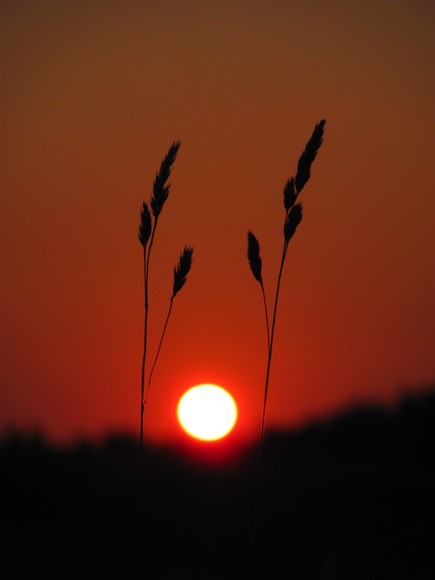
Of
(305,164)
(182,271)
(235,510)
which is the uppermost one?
(305,164)

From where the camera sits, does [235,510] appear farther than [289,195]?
Yes

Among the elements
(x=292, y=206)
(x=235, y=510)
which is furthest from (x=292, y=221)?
(x=235, y=510)

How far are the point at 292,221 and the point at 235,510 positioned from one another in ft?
12.7

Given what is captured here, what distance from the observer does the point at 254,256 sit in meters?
2.08

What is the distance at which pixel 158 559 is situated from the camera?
7.72ft

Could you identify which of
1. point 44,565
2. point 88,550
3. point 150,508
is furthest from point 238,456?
point 150,508

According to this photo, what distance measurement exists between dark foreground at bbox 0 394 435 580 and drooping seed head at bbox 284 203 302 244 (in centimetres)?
72

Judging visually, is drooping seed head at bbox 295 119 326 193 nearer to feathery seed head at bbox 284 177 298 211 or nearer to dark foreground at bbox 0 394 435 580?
feathery seed head at bbox 284 177 298 211

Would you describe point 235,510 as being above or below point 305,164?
below

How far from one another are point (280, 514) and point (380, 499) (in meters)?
0.77

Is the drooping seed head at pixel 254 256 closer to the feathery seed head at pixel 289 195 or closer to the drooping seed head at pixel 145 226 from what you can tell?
the feathery seed head at pixel 289 195

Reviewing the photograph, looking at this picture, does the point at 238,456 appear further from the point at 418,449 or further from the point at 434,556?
the point at 434,556

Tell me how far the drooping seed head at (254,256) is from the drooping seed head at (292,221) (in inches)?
3.3

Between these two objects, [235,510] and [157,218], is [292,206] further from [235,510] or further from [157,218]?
[235,510]
